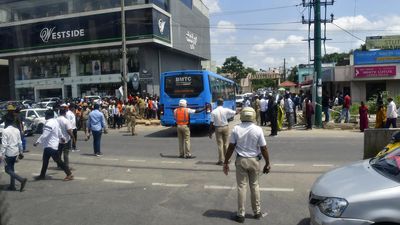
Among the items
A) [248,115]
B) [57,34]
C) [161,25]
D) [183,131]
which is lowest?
[183,131]

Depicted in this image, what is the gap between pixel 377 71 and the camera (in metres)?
37.1

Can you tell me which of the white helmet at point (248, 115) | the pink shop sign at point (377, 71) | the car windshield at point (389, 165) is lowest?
the car windshield at point (389, 165)

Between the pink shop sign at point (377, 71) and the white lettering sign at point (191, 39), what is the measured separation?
2650 cm

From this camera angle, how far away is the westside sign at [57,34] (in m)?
48.4

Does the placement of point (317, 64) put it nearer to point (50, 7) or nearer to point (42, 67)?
point (50, 7)

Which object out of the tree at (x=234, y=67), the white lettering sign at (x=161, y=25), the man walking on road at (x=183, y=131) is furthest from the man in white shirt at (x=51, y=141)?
the tree at (x=234, y=67)

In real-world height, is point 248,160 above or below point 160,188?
above

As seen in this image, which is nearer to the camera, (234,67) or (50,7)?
(50,7)

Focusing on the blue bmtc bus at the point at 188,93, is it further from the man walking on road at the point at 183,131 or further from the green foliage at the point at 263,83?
the green foliage at the point at 263,83

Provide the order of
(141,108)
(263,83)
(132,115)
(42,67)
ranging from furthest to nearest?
1. (263,83)
2. (42,67)
3. (141,108)
4. (132,115)

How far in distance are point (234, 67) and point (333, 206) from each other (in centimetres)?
10424

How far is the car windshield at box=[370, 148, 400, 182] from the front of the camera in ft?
16.2

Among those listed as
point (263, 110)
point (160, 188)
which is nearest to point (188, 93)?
point (263, 110)

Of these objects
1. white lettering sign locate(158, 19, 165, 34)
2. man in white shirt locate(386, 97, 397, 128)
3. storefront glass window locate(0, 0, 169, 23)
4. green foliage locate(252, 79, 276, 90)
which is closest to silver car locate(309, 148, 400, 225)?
man in white shirt locate(386, 97, 397, 128)
